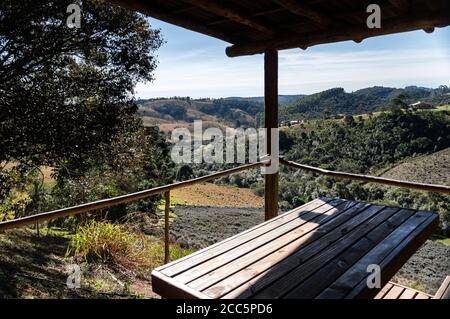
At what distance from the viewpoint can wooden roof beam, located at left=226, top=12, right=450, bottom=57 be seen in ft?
9.15

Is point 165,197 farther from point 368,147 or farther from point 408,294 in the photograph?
point 368,147

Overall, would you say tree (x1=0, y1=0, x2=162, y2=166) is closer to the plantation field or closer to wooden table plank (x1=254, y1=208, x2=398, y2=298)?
the plantation field

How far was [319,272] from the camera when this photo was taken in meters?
1.57

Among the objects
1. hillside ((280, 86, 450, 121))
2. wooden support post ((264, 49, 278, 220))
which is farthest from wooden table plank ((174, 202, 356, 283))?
hillside ((280, 86, 450, 121))

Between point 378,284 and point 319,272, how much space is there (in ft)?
0.77

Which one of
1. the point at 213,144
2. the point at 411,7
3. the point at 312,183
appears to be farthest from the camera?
the point at 213,144

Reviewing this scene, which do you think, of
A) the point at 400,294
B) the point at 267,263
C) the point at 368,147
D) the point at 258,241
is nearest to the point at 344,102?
the point at 368,147

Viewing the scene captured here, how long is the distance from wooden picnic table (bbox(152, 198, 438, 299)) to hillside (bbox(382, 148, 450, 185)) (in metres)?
18.9

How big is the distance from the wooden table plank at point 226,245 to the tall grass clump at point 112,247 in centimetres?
308

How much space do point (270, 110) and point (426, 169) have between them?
1950 cm

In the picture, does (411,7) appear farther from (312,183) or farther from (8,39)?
(312,183)

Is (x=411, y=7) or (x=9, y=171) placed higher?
(x=411, y=7)

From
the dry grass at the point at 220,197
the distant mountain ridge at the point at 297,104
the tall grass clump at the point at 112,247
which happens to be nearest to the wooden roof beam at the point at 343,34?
the tall grass clump at the point at 112,247

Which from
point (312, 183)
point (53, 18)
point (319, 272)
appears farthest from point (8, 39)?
point (312, 183)
